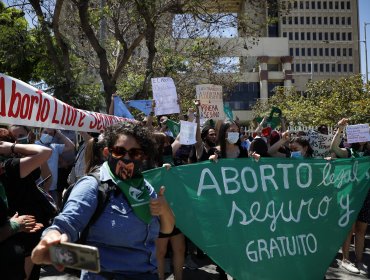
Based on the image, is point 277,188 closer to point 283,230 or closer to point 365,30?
point 283,230

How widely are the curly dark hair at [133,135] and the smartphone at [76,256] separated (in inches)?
37.5

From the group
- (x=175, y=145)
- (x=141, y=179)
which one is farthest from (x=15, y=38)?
(x=141, y=179)

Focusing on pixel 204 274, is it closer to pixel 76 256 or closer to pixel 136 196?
pixel 136 196

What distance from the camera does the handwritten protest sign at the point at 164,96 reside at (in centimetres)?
760

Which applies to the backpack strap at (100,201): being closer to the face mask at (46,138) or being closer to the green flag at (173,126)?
the face mask at (46,138)

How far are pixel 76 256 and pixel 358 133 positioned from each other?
549 cm

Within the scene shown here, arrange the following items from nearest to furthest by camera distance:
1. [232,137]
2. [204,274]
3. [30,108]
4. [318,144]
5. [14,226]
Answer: [14,226] < [30,108] < [232,137] < [204,274] < [318,144]

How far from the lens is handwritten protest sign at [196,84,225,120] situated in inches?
316

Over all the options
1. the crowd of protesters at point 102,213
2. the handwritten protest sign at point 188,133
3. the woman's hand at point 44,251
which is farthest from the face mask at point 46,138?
the woman's hand at point 44,251

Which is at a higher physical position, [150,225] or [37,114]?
[37,114]

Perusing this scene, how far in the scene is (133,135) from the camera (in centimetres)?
265

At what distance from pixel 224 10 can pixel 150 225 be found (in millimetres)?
11689

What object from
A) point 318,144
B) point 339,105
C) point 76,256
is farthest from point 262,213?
point 339,105

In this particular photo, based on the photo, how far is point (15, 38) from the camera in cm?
1290
